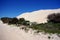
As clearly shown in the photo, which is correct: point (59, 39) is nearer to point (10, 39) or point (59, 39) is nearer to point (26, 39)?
point (26, 39)

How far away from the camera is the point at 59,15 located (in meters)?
37.6

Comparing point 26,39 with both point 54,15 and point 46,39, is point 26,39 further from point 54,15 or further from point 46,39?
point 54,15

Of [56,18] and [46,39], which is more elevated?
[56,18]

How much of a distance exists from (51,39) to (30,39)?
183 centimetres

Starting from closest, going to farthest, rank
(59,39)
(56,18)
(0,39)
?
(0,39), (59,39), (56,18)

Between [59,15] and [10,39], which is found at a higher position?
[59,15]

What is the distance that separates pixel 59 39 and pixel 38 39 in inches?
77.0

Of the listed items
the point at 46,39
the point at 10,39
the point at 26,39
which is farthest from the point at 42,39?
the point at 10,39

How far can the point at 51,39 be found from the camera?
13469 mm

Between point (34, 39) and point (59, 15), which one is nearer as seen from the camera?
point (34, 39)

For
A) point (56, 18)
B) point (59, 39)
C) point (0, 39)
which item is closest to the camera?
point (0, 39)

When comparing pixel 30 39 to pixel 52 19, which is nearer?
pixel 30 39

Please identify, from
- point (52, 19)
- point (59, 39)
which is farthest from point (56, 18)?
point (59, 39)

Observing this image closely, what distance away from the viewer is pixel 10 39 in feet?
42.4
